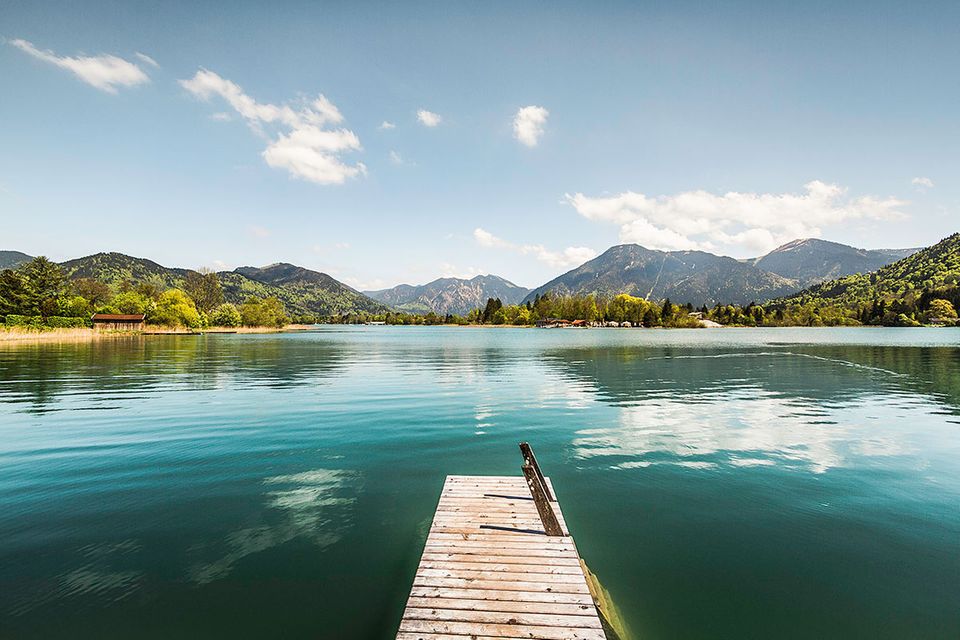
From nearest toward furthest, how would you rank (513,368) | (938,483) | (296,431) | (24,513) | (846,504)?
(24,513) → (846,504) → (938,483) → (296,431) → (513,368)

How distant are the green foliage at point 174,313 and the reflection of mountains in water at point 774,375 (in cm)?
17409

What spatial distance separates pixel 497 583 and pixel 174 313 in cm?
21158

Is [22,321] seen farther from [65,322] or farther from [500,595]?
[500,595]

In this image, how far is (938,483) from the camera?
59.1ft

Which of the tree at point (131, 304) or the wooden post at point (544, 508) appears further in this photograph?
the tree at point (131, 304)

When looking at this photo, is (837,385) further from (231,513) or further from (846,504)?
(231,513)

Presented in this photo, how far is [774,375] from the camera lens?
5434cm

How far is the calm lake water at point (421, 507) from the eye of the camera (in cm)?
978

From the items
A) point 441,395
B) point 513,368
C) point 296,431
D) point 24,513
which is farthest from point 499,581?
point 513,368

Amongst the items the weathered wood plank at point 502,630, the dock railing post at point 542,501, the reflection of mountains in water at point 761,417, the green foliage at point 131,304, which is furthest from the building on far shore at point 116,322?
the weathered wood plank at point 502,630

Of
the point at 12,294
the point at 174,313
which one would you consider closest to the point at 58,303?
the point at 12,294

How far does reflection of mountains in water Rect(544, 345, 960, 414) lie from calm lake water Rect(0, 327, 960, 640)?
5315 mm

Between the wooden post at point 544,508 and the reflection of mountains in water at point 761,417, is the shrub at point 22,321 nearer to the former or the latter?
the reflection of mountains in water at point 761,417

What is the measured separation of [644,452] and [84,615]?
70.3 ft
